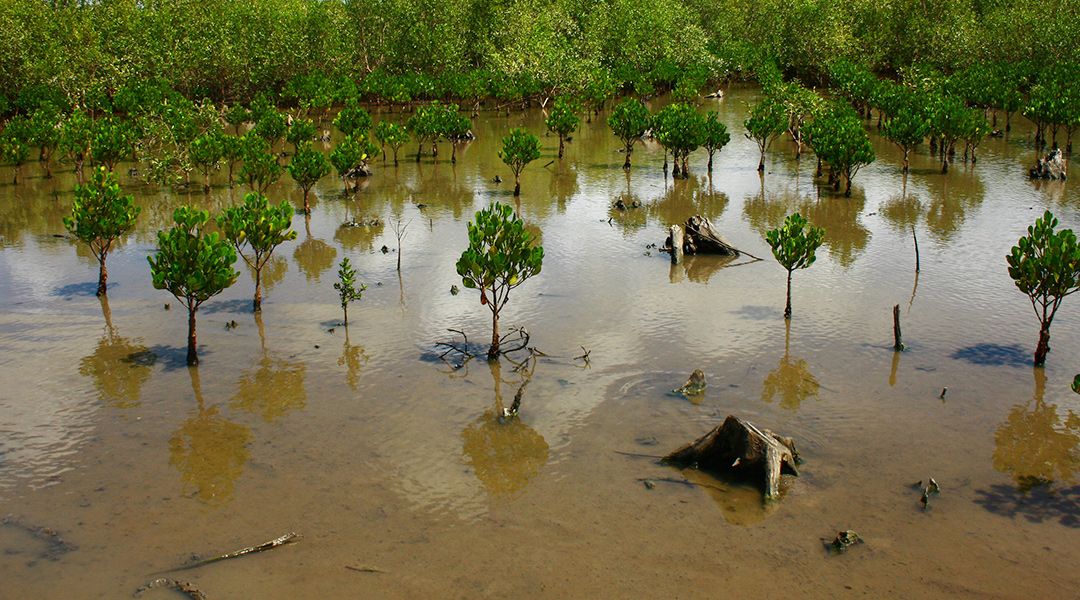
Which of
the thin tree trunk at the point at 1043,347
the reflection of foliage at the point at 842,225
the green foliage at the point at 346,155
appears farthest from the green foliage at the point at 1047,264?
the green foliage at the point at 346,155

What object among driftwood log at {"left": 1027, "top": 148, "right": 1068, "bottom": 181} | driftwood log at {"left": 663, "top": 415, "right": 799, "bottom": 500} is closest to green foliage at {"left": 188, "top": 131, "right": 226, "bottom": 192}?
driftwood log at {"left": 663, "top": 415, "right": 799, "bottom": 500}

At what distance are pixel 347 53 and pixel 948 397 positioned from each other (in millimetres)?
82660

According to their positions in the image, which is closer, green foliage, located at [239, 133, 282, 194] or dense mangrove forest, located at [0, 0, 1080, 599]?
dense mangrove forest, located at [0, 0, 1080, 599]

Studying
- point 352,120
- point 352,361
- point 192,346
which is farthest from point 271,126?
point 352,361

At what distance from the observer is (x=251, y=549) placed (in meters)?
16.6

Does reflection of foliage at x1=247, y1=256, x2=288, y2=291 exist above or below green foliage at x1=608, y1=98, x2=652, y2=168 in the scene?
below

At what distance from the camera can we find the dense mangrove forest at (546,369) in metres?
16.8

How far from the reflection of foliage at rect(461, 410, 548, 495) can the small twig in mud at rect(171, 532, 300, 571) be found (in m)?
4.42

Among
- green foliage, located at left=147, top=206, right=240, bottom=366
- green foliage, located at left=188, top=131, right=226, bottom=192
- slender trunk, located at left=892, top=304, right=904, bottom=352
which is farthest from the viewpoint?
green foliage, located at left=188, top=131, right=226, bottom=192

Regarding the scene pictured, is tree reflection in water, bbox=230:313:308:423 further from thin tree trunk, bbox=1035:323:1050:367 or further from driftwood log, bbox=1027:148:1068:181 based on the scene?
driftwood log, bbox=1027:148:1068:181

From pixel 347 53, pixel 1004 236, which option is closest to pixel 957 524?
pixel 1004 236

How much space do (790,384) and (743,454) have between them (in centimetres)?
581

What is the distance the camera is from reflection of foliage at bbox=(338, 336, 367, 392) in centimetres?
2453

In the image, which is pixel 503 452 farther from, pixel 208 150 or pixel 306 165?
pixel 208 150
